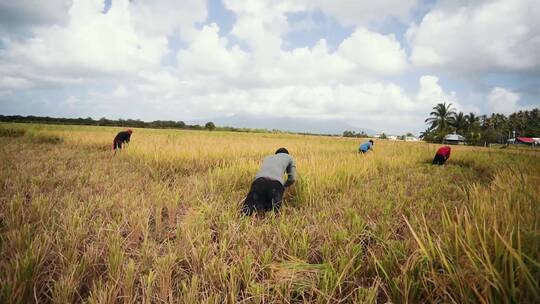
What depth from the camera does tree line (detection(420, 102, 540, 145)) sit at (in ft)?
144

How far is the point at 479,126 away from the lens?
54625 millimetres

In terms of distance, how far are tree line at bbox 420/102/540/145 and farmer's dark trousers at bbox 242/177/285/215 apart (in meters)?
46.4

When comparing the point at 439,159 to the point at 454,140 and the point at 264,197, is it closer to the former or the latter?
the point at 264,197

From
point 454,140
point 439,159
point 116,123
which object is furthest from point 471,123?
point 116,123

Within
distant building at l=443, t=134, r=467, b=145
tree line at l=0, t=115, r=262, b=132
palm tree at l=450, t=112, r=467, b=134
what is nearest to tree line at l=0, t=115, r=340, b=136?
tree line at l=0, t=115, r=262, b=132

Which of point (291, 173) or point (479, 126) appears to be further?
point (479, 126)

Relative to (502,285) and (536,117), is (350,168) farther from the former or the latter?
(536,117)

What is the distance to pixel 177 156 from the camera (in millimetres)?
6309

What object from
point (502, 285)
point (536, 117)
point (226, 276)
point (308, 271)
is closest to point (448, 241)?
point (502, 285)

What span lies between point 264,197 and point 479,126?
68.0 m

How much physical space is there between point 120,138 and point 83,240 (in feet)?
24.4

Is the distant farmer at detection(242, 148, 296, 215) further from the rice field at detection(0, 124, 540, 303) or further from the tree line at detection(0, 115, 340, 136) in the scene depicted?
the tree line at detection(0, 115, 340, 136)

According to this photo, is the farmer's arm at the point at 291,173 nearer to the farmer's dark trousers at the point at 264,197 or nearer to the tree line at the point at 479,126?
the farmer's dark trousers at the point at 264,197

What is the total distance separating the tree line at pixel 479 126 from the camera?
144 ft
